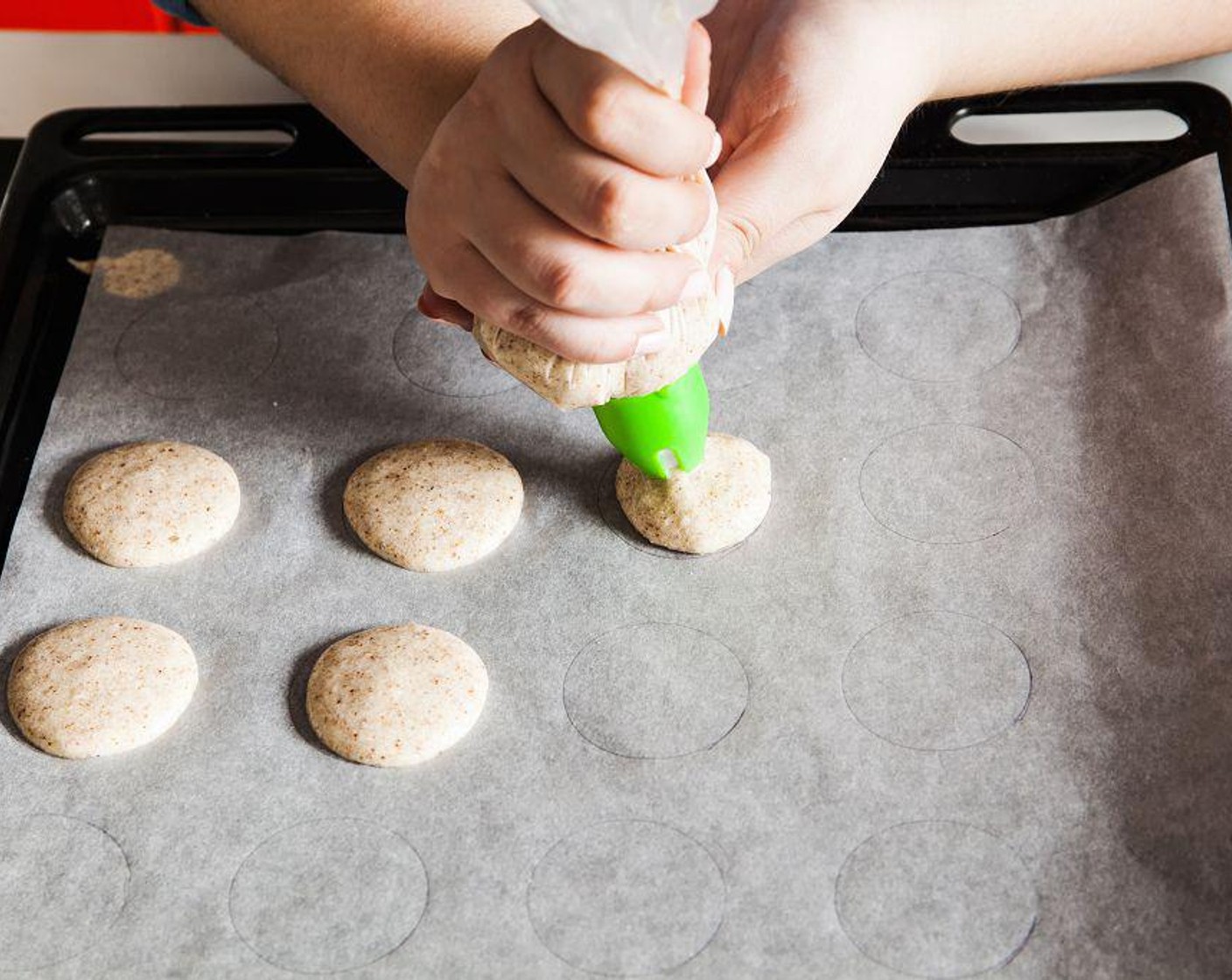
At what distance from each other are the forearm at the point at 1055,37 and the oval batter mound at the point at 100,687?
74cm

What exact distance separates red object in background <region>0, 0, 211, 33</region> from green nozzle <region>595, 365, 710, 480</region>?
92 cm

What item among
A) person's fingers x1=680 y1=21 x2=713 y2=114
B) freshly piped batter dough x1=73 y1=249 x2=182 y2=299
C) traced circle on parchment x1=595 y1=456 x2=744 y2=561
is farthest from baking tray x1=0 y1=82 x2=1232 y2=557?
person's fingers x1=680 y1=21 x2=713 y2=114

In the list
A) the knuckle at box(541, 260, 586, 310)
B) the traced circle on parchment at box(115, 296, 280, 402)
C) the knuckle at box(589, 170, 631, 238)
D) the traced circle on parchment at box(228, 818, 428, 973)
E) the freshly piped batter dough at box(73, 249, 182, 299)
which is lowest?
the traced circle on parchment at box(228, 818, 428, 973)

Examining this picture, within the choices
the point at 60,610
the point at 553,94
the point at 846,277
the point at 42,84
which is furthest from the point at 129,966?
the point at 42,84

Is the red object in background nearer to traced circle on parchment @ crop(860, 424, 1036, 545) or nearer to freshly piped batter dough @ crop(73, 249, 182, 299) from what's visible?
freshly piped batter dough @ crop(73, 249, 182, 299)

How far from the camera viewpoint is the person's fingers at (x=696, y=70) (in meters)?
0.77

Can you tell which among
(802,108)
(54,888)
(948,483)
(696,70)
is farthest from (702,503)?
(54,888)

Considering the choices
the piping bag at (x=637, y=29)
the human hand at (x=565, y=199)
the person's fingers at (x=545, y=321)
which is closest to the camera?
the piping bag at (x=637, y=29)

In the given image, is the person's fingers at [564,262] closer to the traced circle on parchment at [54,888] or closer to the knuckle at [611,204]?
the knuckle at [611,204]

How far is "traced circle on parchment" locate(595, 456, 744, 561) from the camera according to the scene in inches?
44.3

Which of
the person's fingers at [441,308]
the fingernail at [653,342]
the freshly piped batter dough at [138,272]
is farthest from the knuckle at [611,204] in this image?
the freshly piped batter dough at [138,272]

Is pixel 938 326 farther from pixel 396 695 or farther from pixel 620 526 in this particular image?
pixel 396 695

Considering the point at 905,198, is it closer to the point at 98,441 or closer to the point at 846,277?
the point at 846,277

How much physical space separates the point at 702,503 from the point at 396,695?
0.88 ft
